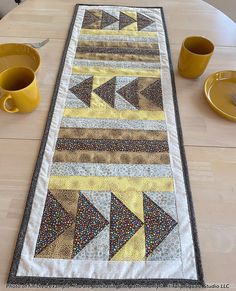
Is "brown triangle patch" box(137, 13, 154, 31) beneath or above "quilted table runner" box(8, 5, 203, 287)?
above

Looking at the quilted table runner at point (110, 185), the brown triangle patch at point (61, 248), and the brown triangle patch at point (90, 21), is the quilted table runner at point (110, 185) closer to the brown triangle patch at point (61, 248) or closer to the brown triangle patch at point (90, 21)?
the brown triangle patch at point (61, 248)

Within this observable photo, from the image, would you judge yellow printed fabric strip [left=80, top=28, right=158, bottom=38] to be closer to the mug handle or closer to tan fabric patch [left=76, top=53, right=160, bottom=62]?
tan fabric patch [left=76, top=53, right=160, bottom=62]

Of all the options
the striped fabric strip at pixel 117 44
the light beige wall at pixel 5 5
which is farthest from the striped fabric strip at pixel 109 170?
the light beige wall at pixel 5 5

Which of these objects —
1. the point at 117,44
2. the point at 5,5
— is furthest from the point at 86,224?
the point at 5,5

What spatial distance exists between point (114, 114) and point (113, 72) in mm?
148

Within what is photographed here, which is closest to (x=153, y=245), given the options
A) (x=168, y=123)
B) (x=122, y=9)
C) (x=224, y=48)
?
(x=168, y=123)

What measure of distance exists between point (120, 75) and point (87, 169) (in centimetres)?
28

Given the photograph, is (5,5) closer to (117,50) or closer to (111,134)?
(117,50)

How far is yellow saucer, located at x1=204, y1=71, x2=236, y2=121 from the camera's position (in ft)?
1.89

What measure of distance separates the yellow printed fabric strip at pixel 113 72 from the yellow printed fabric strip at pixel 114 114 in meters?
0.13

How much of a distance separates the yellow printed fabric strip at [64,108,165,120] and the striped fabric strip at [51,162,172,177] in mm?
121

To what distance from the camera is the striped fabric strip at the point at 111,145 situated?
0.52 meters

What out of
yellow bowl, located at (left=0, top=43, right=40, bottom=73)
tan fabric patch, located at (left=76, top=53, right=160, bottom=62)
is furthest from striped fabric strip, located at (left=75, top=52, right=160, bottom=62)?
yellow bowl, located at (left=0, top=43, right=40, bottom=73)

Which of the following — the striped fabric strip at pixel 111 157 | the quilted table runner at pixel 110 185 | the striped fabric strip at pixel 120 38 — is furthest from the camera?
the striped fabric strip at pixel 120 38
